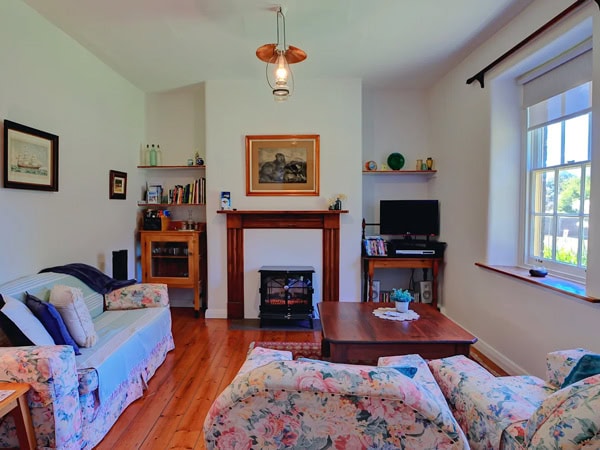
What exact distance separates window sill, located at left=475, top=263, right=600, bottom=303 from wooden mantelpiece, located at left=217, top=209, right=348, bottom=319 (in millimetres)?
1594

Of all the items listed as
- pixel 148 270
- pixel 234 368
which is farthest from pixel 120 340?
pixel 148 270

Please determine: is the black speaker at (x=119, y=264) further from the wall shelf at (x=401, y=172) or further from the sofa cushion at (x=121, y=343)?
the wall shelf at (x=401, y=172)

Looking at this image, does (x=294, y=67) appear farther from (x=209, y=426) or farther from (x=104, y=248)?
(x=209, y=426)

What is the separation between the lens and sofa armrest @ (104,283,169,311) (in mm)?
2857

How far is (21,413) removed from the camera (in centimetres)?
156

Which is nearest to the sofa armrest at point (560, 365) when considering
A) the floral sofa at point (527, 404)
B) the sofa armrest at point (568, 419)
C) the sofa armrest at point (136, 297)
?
the floral sofa at point (527, 404)

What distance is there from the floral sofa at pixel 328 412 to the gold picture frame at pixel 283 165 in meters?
3.14

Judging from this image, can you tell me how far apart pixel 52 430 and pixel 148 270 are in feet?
8.29

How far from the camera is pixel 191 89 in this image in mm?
4203

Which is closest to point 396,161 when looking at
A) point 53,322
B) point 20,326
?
point 53,322

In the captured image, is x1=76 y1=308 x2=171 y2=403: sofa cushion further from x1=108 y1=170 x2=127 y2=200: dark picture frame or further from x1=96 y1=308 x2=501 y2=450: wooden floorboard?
x1=108 y1=170 x2=127 y2=200: dark picture frame

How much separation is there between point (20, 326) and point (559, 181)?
3.55m

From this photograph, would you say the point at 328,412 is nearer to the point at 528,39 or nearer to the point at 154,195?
the point at 528,39

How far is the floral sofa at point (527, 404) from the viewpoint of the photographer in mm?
893
